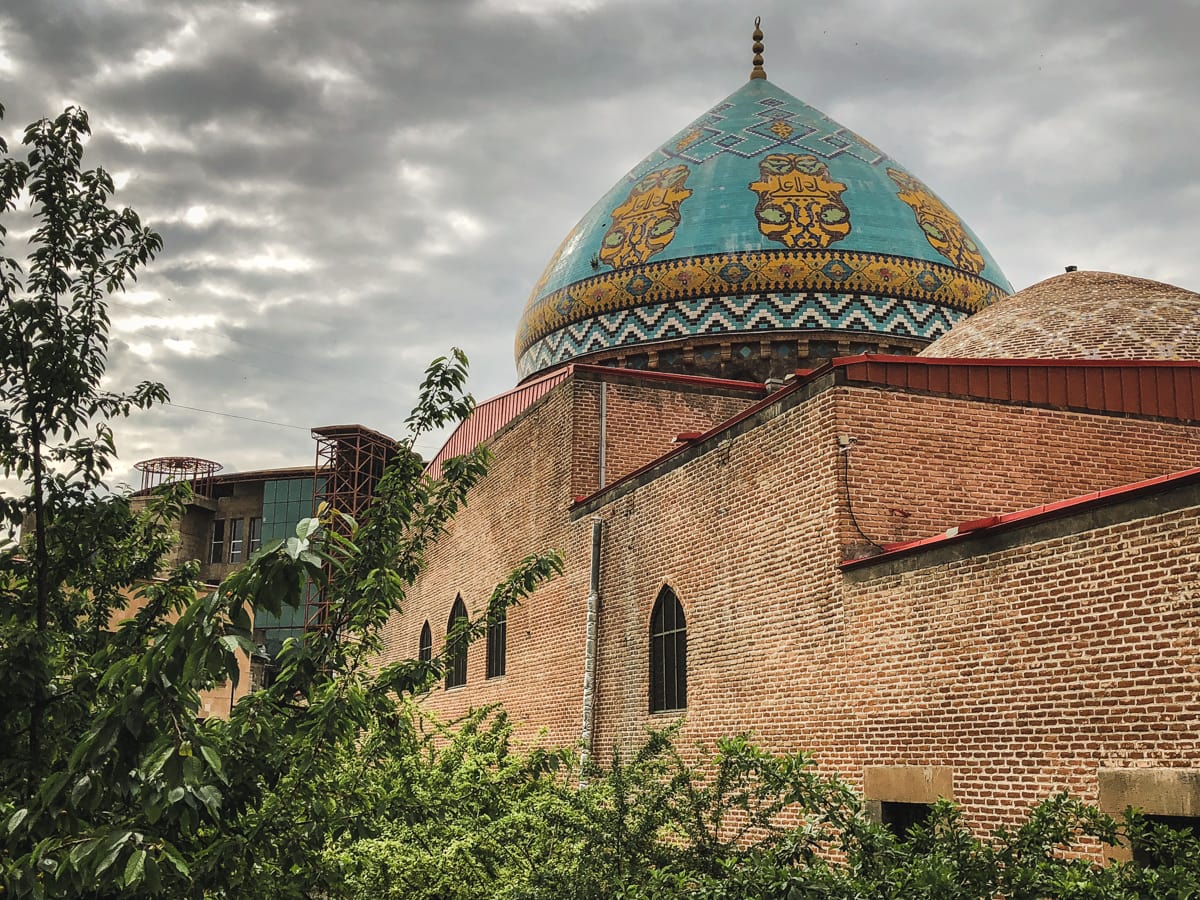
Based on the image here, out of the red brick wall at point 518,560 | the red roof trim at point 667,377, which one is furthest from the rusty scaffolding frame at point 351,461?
the red roof trim at point 667,377

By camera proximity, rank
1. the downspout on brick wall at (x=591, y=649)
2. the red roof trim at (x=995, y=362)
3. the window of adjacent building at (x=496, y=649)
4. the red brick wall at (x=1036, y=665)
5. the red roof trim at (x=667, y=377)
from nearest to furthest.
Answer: the red brick wall at (x=1036, y=665), the red roof trim at (x=995, y=362), the downspout on brick wall at (x=591, y=649), the red roof trim at (x=667, y=377), the window of adjacent building at (x=496, y=649)

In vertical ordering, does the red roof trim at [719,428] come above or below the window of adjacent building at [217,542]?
below

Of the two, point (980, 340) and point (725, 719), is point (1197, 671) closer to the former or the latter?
point (725, 719)

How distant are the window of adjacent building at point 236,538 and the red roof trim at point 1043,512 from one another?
118 ft

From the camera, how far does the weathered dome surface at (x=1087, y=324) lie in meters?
13.4

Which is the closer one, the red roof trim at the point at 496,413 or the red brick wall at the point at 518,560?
the red brick wall at the point at 518,560

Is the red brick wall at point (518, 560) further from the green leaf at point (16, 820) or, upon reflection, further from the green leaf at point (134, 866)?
the green leaf at point (134, 866)

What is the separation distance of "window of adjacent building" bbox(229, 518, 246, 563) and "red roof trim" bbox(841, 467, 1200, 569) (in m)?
35.9

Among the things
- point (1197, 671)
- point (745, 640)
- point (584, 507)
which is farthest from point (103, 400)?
point (584, 507)

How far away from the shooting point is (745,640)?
11016mm

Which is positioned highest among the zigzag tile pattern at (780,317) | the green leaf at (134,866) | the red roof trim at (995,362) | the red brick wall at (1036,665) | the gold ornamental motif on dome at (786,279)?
the gold ornamental motif on dome at (786,279)

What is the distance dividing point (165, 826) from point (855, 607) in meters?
6.21

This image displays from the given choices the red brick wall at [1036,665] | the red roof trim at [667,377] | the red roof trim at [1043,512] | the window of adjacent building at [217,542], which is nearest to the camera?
the red brick wall at [1036,665]

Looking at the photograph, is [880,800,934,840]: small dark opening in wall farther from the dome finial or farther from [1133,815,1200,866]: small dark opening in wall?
the dome finial
